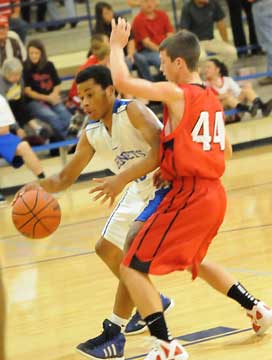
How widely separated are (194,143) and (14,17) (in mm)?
9843

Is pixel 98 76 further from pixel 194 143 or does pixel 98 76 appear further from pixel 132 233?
pixel 132 233

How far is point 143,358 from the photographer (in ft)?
16.2

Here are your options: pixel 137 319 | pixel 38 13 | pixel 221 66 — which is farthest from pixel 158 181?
pixel 38 13

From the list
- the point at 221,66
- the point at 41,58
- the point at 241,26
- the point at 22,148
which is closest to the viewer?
the point at 22,148

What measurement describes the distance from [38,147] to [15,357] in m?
6.70

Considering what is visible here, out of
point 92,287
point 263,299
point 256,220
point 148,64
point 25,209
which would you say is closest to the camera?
point 25,209

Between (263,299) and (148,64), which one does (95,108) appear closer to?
(263,299)

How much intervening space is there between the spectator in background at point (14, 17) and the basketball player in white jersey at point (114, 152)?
27.2 ft

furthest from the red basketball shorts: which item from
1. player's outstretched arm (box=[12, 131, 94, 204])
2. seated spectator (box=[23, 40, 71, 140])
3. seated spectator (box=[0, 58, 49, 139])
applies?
seated spectator (box=[23, 40, 71, 140])

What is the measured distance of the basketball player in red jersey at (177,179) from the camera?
4.59 meters

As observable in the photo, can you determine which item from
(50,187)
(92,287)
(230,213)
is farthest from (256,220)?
(50,187)

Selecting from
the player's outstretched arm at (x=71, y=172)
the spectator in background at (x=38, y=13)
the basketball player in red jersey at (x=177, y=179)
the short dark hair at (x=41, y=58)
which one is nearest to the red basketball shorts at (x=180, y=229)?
the basketball player in red jersey at (x=177, y=179)

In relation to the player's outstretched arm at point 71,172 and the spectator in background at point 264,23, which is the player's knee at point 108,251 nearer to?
the player's outstretched arm at point 71,172

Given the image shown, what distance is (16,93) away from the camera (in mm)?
11930
